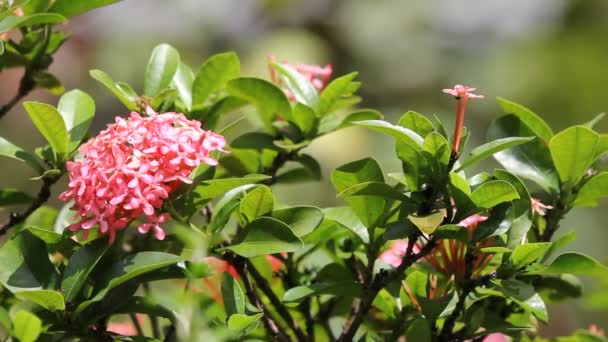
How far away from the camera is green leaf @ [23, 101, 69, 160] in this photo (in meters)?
0.87

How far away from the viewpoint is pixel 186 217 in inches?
33.5

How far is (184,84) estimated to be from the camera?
1.04 meters

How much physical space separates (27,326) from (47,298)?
0.03 meters

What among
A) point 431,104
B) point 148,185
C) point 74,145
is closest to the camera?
point 148,185

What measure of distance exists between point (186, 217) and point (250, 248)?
7cm

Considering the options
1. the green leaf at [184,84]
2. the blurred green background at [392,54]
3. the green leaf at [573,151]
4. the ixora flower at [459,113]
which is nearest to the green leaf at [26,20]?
the green leaf at [184,84]

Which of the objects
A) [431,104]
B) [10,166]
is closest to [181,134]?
[10,166]

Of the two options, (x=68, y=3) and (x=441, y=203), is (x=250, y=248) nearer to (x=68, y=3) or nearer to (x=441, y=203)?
(x=441, y=203)

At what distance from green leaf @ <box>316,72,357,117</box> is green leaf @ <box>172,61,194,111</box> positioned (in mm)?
143

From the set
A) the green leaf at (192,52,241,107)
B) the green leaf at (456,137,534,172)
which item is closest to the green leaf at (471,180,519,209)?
the green leaf at (456,137,534,172)

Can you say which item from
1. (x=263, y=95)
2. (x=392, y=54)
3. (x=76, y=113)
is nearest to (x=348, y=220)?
(x=263, y=95)

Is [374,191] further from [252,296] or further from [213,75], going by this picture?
[213,75]

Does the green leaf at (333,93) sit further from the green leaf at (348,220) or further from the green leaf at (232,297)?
the green leaf at (232,297)

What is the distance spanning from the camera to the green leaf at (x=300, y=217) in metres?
0.84
